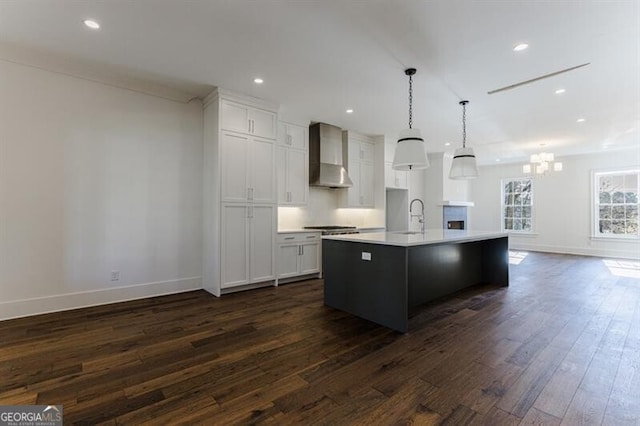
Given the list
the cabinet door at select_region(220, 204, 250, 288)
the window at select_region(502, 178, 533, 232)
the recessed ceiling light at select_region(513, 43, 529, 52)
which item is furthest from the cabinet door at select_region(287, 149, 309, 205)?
the window at select_region(502, 178, 533, 232)

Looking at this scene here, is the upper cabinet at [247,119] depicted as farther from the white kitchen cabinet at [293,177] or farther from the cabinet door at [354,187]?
the cabinet door at [354,187]

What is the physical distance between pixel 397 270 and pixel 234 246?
2.45m

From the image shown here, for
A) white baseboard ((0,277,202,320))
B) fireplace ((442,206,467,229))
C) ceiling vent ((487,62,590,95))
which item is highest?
ceiling vent ((487,62,590,95))

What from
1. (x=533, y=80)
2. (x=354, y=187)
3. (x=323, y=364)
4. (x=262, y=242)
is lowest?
(x=323, y=364)

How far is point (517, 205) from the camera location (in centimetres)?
930

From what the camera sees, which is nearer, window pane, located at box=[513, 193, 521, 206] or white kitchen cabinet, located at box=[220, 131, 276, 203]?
white kitchen cabinet, located at box=[220, 131, 276, 203]

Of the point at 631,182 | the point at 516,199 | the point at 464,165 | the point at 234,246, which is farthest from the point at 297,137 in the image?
the point at 631,182

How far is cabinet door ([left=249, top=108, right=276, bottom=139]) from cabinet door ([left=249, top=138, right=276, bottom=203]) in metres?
0.11

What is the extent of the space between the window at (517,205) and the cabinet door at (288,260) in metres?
7.86

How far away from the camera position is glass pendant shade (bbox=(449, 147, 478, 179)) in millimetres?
4087

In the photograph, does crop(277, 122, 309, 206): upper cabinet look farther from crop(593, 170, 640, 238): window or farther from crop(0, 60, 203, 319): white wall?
crop(593, 170, 640, 238): window

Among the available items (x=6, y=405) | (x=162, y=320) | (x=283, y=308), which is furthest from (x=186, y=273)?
(x=6, y=405)

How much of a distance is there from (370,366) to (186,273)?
10.6ft

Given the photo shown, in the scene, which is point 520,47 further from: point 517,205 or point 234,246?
point 517,205
